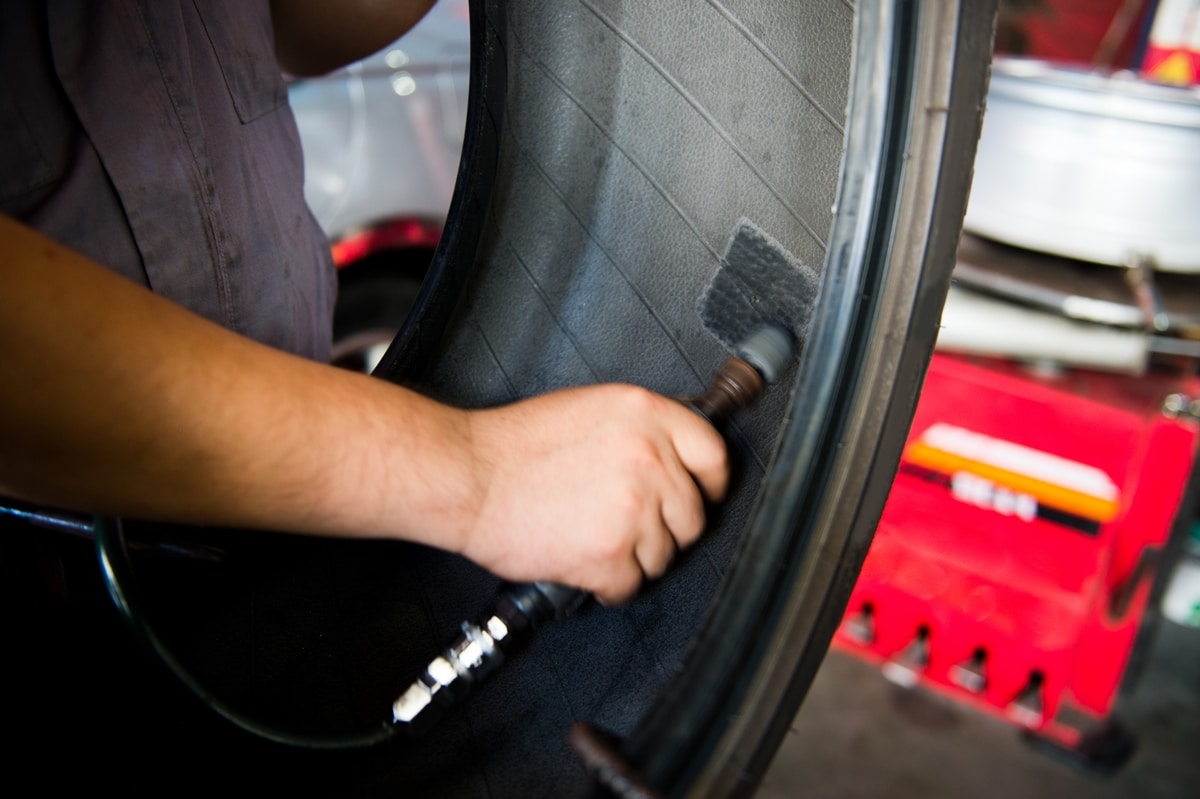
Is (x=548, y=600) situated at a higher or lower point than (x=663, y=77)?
lower

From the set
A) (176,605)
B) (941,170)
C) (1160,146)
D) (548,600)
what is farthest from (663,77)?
(1160,146)

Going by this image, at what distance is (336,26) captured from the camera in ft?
2.96

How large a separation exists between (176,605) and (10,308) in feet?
1.29

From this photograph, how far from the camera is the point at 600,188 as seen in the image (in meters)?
0.68

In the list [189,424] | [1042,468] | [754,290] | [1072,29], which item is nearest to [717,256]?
[754,290]

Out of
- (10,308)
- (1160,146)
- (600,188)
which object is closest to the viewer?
(10,308)

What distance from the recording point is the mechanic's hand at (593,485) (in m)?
0.52

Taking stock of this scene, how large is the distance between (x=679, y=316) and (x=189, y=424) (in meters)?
0.35

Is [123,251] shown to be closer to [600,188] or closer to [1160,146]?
[600,188]

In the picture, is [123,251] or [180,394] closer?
[180,394]

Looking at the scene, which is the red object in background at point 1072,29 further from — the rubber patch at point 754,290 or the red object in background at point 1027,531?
the rubber patch at point 754,290

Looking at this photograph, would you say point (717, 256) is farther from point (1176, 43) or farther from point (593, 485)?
point (1176, 43)

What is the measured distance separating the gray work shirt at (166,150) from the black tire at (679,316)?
0.15 metres

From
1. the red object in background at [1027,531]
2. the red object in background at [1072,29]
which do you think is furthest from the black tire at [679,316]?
the red object in background at [1072,29]
